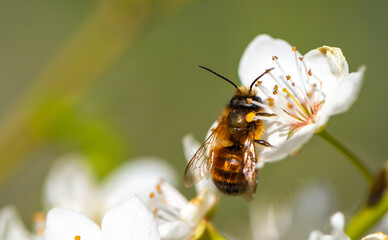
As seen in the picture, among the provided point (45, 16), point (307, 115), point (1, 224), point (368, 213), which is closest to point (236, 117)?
point (307, 115)

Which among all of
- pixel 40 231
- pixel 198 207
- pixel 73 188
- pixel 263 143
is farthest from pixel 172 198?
pixel 73 188

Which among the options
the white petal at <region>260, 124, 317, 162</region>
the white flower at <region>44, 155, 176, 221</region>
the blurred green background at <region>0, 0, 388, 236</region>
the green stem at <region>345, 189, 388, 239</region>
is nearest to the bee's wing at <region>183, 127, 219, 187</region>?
the white petal at <region>260, 124, 317, 162</region>

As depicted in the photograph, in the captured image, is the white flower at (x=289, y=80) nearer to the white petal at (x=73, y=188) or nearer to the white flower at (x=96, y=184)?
the white flower at (x=96, y=184)

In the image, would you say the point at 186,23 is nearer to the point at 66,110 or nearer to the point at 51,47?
the point at 51,47

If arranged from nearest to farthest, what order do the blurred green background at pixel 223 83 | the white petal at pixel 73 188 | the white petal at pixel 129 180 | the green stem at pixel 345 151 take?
the green stem at pixel 345 151
the white petal at pixel 73 188
the white petal at pixel 129 180
the blurred green background at pixel 223 83

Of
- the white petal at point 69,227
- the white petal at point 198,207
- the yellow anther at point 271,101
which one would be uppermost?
the yellow anther at point 271,101

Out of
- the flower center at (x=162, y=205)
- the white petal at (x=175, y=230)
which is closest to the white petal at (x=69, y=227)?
the white petal at (x=175, y=230)

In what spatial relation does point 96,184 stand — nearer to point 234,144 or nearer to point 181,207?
point 181,207

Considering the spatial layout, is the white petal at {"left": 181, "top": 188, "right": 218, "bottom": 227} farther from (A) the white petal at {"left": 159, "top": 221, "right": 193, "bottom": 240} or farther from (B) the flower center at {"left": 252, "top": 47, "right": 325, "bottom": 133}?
(B) the flower center at {"left": 252, "top": 47, "right": 325, "bottom": 133}
